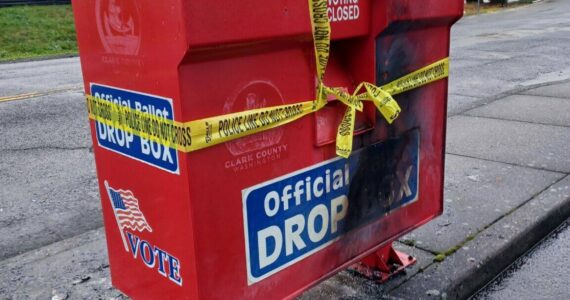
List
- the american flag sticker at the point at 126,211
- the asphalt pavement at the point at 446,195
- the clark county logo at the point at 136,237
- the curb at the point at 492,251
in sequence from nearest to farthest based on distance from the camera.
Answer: the clark county logo at the point at 136,237, the american flag sticker at the point at 126,211, the curb at the point at 492,251, the asphalt pavement at the point at 446,195

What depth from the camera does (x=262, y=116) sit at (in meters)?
2.10

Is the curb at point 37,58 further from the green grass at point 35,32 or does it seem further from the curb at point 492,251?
the curb at point 492,251

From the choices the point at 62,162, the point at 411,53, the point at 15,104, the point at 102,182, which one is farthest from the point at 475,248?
the point at 15,104

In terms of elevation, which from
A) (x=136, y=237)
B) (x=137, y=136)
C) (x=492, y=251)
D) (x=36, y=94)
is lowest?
(x=492, y=251)

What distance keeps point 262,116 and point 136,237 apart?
2.39 ft

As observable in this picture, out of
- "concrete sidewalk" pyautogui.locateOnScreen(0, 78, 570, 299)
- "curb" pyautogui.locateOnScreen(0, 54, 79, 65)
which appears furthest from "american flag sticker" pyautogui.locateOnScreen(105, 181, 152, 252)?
"curb" pyautogui.locateOnScreen(0, 54, 79, 65)

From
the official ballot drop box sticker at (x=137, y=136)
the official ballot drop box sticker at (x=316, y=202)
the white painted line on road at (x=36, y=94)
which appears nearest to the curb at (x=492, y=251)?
the official ballot drop box sticker at (x=316, y=202)

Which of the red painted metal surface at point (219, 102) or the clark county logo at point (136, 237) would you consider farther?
the clark county logo at point (136, 237)

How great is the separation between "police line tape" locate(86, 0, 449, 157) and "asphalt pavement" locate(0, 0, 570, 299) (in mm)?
1020

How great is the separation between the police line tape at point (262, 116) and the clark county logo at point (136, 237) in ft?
0.95

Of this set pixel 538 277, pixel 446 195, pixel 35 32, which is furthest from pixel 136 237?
pixel 35 32

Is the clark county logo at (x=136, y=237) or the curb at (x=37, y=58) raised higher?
the clark county logo at (x=136, y=237)

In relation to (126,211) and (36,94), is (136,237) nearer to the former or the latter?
(126,211)

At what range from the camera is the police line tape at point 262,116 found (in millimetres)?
1915
